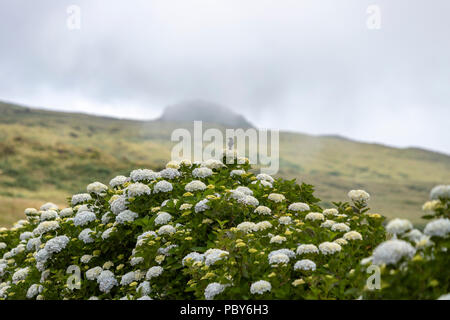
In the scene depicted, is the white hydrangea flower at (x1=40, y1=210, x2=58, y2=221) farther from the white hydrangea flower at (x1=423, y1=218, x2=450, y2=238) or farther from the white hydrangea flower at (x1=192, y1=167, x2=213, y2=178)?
the white hydrangea flower at (x1=423, y1=218, x2=450, y2=238)

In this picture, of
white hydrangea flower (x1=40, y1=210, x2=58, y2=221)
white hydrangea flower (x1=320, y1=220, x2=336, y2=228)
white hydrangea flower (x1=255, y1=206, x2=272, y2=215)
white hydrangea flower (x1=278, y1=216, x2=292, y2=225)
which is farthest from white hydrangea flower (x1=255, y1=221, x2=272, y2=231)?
white hydrangea flower (x1=40, y1=210, x2=58, y2=221)

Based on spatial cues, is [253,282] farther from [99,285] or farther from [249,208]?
[99,285]

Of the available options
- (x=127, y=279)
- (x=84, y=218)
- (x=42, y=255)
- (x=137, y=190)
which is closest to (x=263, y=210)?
(x=137, y=190)

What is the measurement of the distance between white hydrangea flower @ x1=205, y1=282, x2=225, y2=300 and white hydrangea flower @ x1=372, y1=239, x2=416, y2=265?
1853 mm

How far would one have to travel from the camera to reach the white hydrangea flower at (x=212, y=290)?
4789 millimetres

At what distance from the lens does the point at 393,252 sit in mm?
3650

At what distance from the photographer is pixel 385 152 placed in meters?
140

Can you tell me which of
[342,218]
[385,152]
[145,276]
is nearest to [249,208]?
[342,218]

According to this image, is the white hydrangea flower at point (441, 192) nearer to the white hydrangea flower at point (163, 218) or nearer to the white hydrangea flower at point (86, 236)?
the white hydrangea flower at point (163, 218)

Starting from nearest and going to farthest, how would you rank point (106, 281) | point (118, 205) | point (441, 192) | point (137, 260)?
point (441, 192) → point (137, 260) → point (106, 281) → point (118, 205)

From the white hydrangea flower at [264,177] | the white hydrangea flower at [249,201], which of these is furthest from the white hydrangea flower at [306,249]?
the white hydrangea flower at [264,177]

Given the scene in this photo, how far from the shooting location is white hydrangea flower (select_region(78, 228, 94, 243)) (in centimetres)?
684

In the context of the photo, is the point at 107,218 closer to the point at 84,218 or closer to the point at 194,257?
the point at 84,218

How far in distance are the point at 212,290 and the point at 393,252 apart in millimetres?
2075
